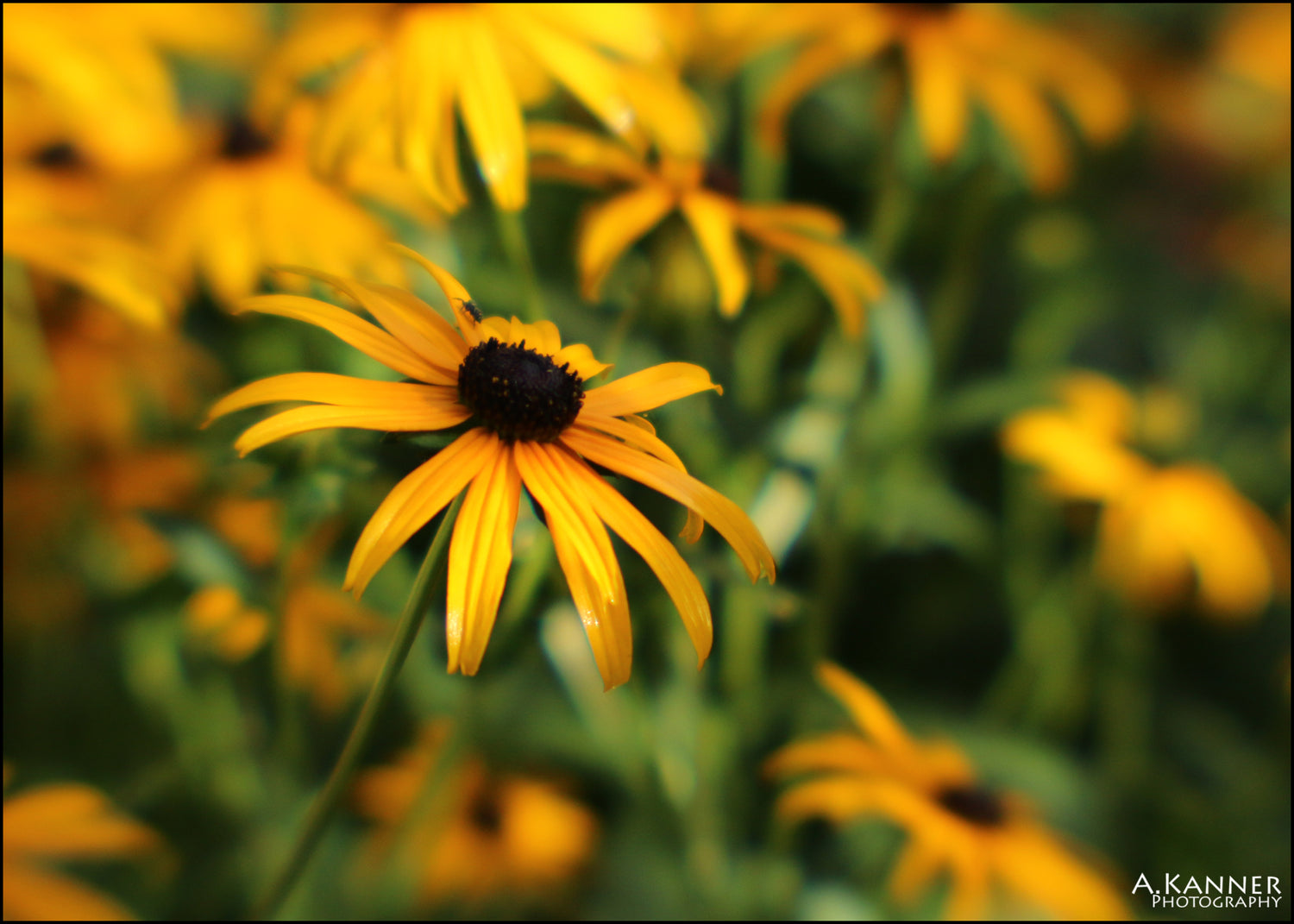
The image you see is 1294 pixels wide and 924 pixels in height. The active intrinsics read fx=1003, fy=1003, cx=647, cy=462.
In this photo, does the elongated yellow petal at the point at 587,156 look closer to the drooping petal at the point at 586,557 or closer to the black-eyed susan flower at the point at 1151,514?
the drooping petal at the point at 586,557

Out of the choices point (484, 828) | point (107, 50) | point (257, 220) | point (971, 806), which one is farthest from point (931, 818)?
point (107, 50)

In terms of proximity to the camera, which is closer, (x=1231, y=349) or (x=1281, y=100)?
(x=1231, y=349)

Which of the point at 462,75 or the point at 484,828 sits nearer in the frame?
the point at 462,75

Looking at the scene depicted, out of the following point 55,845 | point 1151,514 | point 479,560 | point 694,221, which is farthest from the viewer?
point 1151,514

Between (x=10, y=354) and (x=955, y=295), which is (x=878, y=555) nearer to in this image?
(x=955, y=295)

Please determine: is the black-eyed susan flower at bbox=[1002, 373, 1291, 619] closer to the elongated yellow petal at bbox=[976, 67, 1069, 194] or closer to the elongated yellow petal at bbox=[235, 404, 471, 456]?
the elongated yellow petal at bbox=[976, 67, 1069, 194]

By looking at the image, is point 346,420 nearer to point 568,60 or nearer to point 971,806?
point 568,60

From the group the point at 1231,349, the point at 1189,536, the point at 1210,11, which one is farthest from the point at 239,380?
the point at 1210,11
